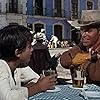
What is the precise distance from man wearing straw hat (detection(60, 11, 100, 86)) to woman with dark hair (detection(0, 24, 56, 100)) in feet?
2.17

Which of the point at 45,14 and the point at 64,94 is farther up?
the point at 45,14

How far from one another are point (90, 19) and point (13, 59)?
1.32 meters

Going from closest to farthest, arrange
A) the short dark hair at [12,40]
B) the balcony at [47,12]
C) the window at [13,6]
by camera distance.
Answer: the short dark hair at [12,40], the window at [13,6], the balcony at [47,12]

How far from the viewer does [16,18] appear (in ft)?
87.0

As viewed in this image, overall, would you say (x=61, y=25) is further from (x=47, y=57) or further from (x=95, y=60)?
(x=95, y=60)

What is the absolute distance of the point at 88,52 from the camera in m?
3.20

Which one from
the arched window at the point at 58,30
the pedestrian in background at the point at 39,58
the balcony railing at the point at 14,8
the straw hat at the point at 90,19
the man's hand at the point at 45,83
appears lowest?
the arched window at the point at 58,30

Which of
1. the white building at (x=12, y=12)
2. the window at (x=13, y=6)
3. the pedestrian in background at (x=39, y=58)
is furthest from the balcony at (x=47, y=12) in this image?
the pedestrian in background at (x=39, y=58)

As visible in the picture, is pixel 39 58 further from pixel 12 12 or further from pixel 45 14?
pixel 45 14

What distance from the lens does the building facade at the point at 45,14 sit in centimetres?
2642

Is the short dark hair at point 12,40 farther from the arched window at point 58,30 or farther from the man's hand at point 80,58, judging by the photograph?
the arched window at point 58,30

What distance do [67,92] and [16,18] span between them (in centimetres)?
2438

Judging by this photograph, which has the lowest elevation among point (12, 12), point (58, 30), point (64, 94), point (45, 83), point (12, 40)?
point (58, 30)

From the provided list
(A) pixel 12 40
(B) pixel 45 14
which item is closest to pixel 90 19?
(A) pixel 12 40
